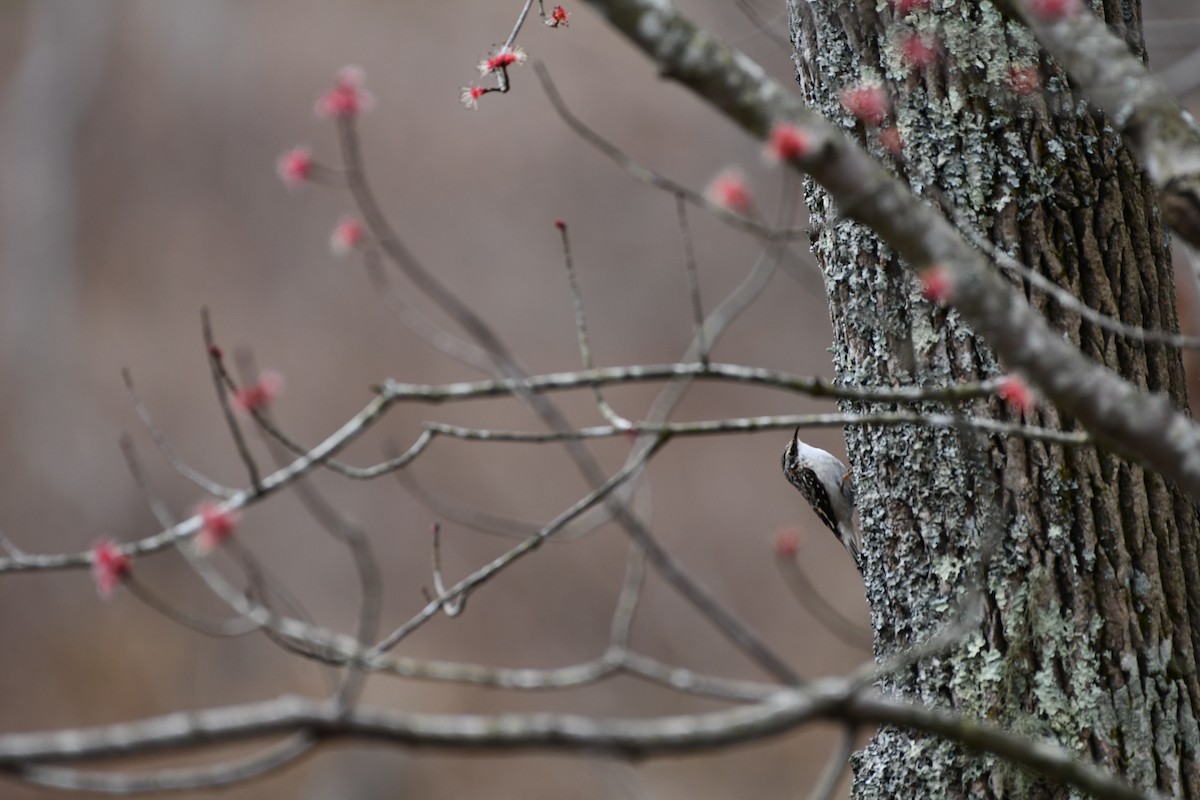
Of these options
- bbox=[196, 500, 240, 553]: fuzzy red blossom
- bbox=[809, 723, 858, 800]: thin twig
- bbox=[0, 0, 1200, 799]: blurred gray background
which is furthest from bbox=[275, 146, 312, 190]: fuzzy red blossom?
bbox=[0, 0, 1200, 799]: blurred gray background

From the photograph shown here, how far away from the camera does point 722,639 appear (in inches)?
274

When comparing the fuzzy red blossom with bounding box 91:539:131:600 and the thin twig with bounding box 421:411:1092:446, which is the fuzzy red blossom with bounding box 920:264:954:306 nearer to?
the thin twig with bounding box 421:411:1092:446

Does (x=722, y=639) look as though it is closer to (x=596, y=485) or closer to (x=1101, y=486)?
(x=1101, y=486)

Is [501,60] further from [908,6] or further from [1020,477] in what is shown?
[1020,477]

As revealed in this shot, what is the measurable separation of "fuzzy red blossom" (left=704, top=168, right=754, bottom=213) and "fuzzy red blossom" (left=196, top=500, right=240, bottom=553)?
0.76m

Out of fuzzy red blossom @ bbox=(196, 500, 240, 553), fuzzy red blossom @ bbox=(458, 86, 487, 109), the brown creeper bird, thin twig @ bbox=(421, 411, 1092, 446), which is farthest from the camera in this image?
the brown creeper bird

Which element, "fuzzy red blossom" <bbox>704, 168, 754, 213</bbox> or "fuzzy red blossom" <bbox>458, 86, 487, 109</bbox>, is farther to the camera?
"fuzzy red blossom" <bbox>458, 86, 487, 109</bbox>

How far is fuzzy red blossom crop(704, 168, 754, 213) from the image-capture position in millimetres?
1342

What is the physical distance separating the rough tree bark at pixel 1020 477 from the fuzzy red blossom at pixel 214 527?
1.15 m

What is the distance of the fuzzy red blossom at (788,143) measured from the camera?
3.72 ft

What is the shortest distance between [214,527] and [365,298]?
6.65m

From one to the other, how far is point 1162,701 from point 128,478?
719 cm

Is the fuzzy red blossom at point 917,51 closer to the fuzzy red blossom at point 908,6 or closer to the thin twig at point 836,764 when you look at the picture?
the fuzzy red blossom at point 908,6

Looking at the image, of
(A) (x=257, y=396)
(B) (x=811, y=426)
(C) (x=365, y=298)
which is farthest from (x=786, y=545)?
(C) (x=365, y=298)
